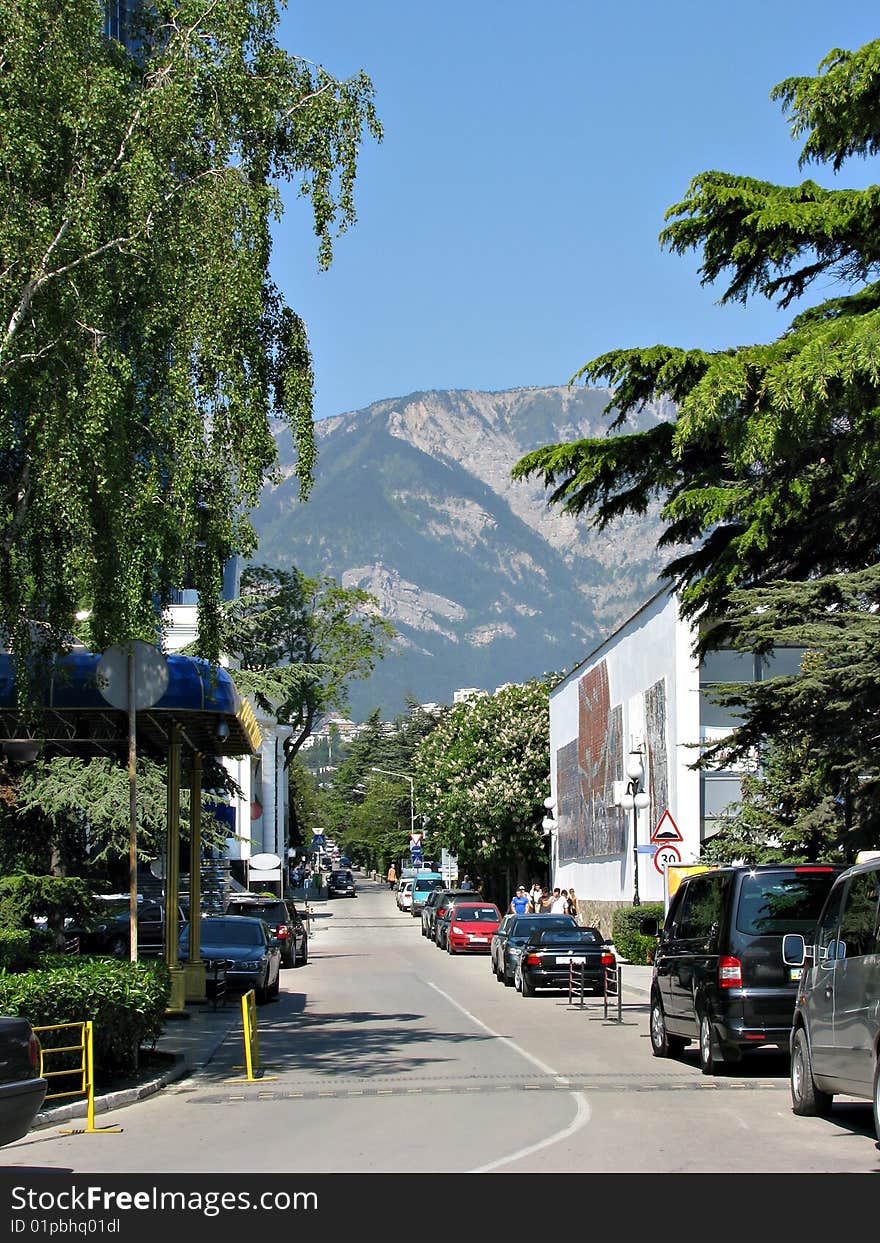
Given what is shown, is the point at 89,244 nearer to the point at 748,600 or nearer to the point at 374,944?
the point at 748,600

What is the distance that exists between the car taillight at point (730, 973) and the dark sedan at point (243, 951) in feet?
41.7

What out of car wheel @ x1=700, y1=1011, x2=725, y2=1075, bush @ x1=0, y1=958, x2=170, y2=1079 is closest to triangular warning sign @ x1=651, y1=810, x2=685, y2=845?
car wheel @ x1=700, y1=1011, x2=725, y2=1075

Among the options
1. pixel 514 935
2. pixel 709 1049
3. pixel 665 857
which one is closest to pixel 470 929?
pixel 514 935

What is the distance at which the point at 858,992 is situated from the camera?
10.8m

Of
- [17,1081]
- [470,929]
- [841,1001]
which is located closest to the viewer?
[17,1081]

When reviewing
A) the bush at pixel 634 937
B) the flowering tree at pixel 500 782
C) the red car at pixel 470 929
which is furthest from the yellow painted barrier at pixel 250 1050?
the flowering tree at pixel 500 782

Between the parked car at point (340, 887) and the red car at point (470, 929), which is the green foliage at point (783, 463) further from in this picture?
the parked car at point (340, 887)

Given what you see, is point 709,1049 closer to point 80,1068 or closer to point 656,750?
point 80,1068

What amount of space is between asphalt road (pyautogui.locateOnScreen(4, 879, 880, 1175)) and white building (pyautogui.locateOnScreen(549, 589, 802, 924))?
26.5ft

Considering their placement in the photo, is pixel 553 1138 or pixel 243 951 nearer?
pixel 553 1138

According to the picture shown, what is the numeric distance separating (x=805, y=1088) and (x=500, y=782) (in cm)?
5517

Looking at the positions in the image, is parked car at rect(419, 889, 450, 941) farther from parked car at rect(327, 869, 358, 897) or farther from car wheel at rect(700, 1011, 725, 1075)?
parked car at rect(327, 869, 358, 897)

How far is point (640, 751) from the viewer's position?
118ft

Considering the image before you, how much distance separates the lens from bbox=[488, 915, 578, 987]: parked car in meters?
30.7
